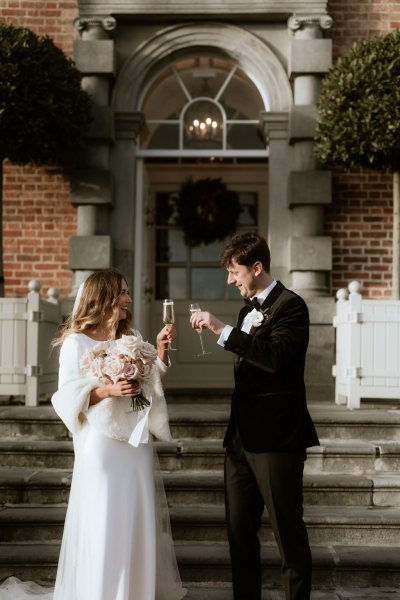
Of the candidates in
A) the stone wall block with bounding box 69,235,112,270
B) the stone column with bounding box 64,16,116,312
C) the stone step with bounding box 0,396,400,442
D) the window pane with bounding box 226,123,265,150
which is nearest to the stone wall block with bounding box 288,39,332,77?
the window pane with bounding box 226,123,265,150

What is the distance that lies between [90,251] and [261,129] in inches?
86.3

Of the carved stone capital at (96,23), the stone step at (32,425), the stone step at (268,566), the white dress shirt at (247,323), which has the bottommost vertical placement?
the stone step at (268,566)

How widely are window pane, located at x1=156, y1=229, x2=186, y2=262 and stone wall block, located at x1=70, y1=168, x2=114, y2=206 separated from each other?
5.63ft

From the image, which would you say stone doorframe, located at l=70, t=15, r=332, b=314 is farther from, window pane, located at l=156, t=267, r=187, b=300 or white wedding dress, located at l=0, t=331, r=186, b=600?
white wedding dress, located at l=0, t=331, r=186, b=600

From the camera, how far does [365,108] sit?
6691mm

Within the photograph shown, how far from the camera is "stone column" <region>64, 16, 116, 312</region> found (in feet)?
25.4

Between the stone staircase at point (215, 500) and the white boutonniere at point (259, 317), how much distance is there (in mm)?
1647

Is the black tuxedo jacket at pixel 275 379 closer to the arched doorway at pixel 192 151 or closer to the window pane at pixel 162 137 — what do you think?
the arched doorway at pixel 192 151

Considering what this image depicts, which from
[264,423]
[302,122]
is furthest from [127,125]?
[264,423]

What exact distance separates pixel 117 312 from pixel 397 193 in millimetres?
4483

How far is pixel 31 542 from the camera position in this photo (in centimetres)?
472

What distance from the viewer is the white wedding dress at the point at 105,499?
3.38 m

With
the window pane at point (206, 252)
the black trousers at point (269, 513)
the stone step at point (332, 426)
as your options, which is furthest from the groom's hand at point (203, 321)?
the window pane at point (206, 252)

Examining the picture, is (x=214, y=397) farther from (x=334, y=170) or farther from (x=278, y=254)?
(x=334, y=170)
